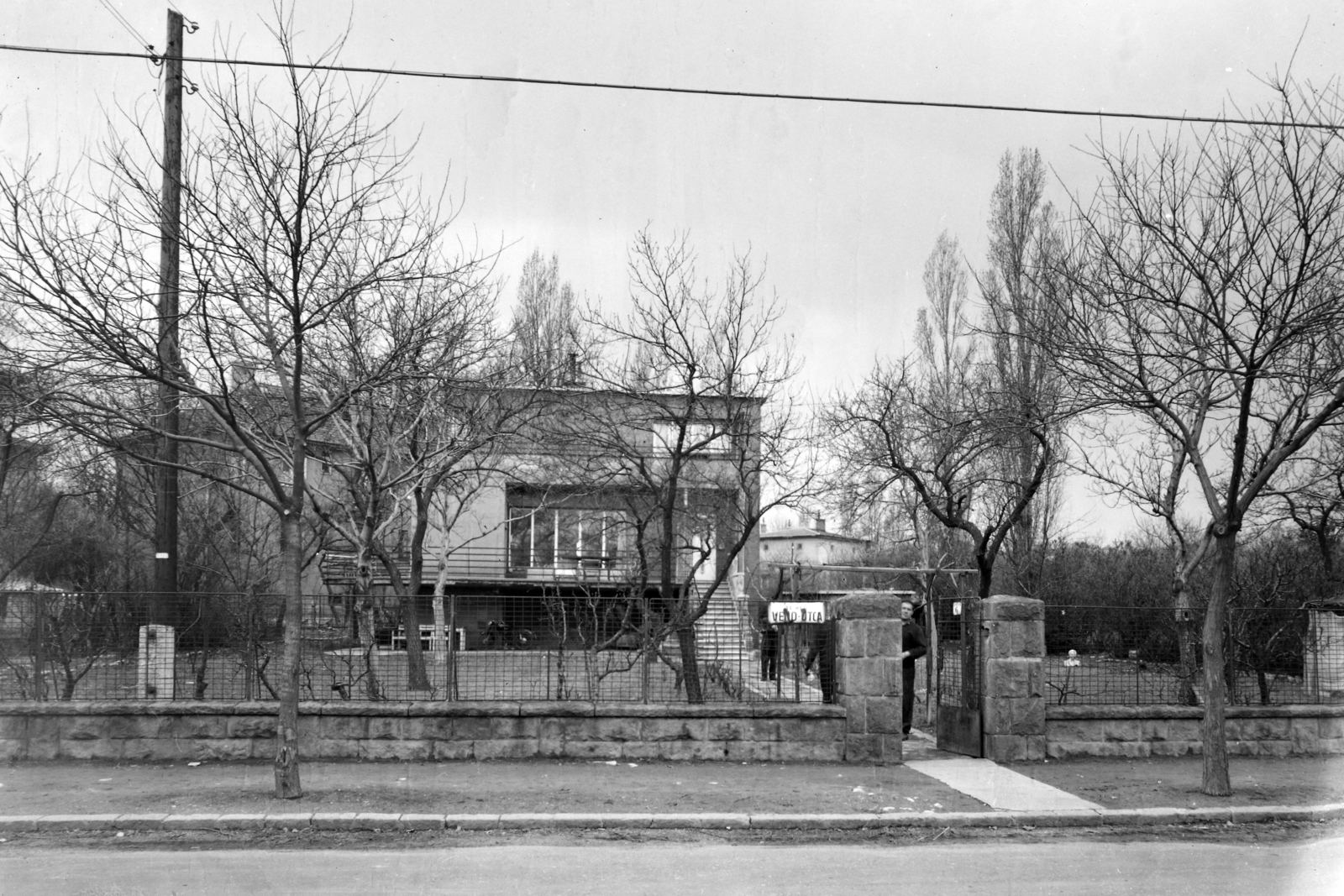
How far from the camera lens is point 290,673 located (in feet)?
32.6

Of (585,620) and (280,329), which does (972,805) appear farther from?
(280,329)

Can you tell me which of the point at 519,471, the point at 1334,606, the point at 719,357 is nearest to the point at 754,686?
the point at 719,357

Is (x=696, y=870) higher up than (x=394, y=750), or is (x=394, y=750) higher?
(x=394, y=750)

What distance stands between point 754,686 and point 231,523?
14559 mm

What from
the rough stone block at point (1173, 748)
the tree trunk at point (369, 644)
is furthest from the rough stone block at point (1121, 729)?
the tree trunk at point (369, 644)

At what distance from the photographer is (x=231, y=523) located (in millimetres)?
23094

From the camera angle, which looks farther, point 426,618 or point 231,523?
point 231,523

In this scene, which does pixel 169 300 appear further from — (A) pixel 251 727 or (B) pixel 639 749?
(B) pixel 639 749

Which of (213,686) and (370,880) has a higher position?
(213,686)

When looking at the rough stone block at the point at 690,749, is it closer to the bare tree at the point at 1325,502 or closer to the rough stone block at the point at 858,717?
the rough stone block at the point at 858,717

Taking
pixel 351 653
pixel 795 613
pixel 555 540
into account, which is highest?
pixel 555 540

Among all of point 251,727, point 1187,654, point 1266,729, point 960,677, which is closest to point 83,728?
point 251,727

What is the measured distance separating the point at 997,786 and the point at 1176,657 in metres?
4.28

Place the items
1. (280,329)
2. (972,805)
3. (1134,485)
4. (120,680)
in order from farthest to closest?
(1134,485), (120,680), (280,329), (972,805)
